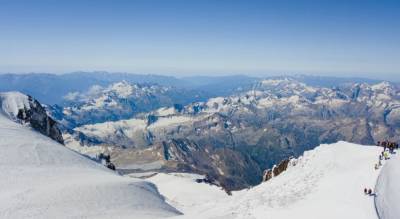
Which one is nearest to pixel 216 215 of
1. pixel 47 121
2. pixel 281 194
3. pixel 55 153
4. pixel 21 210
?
pixel 281 194

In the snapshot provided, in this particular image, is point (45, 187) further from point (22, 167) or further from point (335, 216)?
point (335, 216)

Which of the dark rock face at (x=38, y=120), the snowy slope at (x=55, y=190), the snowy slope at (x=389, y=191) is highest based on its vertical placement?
the snowy slope at (x=389, y=191)

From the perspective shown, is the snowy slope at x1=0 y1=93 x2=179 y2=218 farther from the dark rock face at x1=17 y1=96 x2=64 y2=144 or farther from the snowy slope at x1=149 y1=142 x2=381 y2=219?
the dark rock face at x1=17 y1=96 x2=64 y2=144

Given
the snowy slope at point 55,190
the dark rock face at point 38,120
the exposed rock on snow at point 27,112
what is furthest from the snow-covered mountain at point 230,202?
the dark rock face at point 38,120

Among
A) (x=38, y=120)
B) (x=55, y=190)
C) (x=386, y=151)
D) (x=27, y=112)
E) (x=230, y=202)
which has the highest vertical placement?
(x=386, y=151)

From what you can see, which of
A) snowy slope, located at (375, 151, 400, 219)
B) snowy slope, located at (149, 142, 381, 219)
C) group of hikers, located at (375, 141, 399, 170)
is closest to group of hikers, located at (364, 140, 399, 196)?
group of hikers, located at (375, 141, 399, 170)

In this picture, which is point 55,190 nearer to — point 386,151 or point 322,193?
point 322,193

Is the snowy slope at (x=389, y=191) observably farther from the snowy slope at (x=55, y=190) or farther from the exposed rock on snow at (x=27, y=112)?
the exposed rock on snow at (x=27, y=112)

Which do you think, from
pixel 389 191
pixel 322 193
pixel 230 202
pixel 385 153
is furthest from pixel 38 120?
pixel 389 191
